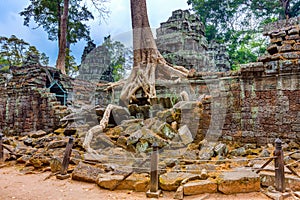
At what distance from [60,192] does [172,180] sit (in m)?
1.76

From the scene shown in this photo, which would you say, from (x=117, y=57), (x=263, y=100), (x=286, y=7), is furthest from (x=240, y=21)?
(x=263, y=100)

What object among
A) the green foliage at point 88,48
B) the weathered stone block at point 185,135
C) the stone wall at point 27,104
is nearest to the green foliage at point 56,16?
the green foliage at point 88,48

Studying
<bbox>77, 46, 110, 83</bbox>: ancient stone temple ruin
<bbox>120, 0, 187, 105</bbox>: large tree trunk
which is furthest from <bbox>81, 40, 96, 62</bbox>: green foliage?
<bbox>120, 0, 187, 105</bbox>: large tree trunk

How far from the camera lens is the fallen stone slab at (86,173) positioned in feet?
14.4

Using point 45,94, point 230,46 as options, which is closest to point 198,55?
point 230,46

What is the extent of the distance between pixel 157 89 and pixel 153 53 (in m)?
1.45

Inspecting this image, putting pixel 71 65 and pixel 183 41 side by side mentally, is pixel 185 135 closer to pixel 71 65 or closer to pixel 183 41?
pixel 183 41

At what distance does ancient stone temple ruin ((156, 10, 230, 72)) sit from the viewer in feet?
54.3

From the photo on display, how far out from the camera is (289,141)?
199 inches

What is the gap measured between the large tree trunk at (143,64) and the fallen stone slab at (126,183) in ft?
13.4

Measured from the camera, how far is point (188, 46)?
16.9 metres

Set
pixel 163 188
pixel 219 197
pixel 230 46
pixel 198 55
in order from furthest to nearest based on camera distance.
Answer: pixel 230 46 → pixel 198 55 → pixel 163 188 → pixel 219 197

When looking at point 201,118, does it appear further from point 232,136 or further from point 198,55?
point 198,55

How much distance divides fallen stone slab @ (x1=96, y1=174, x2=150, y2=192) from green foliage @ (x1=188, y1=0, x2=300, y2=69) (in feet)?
48.9
